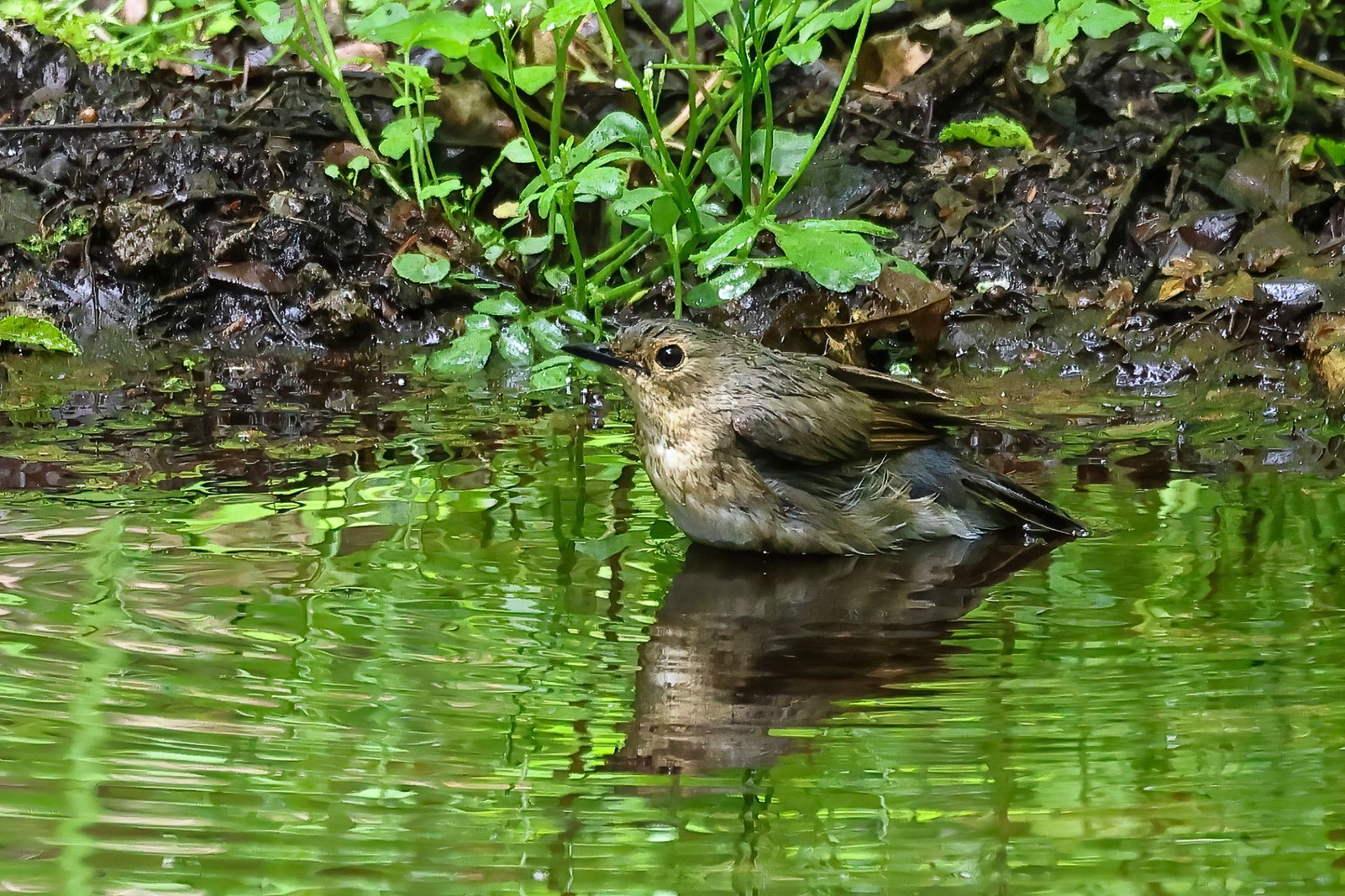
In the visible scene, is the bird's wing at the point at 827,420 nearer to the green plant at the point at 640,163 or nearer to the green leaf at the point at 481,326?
the green plant at the point at 640,163

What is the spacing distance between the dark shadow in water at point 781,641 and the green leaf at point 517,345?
1664mm

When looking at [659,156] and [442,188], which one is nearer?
[659,156]

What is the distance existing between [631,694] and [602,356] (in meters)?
1.71

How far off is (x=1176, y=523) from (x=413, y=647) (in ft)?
7.31

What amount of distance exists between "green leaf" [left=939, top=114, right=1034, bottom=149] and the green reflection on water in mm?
2900

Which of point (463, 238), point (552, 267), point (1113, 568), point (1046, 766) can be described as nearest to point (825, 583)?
point (1113, 568)

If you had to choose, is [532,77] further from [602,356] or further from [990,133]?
[990,133]

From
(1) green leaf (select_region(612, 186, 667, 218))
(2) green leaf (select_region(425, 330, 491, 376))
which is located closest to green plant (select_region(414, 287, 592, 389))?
(2) green leaf (select_region(425, 330, 491, 376))

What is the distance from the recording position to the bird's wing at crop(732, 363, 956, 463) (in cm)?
439

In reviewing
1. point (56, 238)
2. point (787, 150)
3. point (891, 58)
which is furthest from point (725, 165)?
point (56, 238)

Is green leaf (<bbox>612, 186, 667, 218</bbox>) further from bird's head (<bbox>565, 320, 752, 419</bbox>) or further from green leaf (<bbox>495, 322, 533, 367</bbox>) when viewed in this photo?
bird's head (<bbox>565, 320, 752, 419</bbox>)

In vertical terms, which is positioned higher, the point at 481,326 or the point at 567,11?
the point at 567,11

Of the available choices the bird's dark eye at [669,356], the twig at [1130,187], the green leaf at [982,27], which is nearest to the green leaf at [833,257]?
the bird's dark eye at [669,356]

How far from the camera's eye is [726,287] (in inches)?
214
